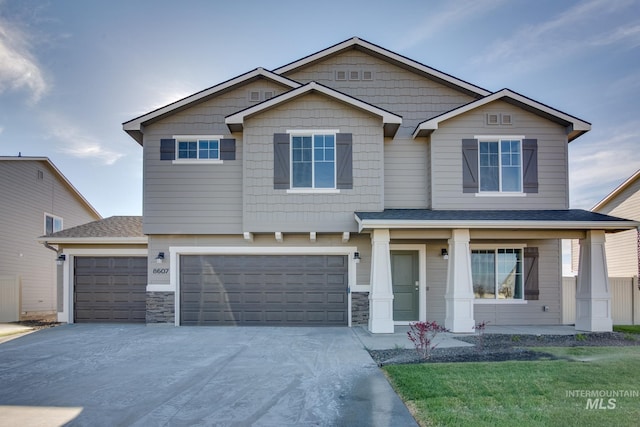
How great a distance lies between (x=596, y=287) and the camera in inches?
437

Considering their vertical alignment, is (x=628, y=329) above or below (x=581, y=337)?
below

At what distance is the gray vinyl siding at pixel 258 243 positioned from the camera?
41.0ft

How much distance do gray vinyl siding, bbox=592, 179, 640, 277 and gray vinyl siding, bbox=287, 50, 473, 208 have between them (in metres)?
9.44

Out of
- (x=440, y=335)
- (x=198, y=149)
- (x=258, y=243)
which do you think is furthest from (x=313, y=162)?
(x=440, y=335)

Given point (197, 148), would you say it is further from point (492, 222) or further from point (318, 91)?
point (492, 222)

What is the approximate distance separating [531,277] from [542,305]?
887mm

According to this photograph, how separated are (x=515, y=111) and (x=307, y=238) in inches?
279

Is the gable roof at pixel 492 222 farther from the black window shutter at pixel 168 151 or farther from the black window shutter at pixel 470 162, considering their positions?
the black window shutter at pixel 168 151

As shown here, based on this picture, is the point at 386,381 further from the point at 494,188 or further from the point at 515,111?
the point at 515,111

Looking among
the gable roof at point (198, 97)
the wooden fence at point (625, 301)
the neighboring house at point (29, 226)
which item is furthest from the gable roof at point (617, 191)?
the neighboring house at point (29, 226)

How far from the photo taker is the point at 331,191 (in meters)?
11.8

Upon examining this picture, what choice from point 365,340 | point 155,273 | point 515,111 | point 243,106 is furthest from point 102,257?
point 515,111

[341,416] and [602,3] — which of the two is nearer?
[341,416]

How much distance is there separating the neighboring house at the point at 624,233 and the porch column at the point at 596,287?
22.7 feet
